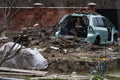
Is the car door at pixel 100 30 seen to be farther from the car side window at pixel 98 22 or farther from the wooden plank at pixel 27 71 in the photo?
the wooden plank at pixel 27 71

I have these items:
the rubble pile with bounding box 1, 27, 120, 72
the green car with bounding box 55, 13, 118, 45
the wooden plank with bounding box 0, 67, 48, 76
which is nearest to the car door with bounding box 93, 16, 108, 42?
the green car with bounding box 55, 13, 118, 45

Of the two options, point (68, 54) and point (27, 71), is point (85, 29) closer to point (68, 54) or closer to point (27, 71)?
point (68, 54)

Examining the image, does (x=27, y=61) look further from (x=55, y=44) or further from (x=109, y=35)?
(x=109, y=35)

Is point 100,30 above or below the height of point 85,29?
below

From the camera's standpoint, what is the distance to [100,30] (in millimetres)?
23312

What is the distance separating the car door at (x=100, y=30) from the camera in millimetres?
23131

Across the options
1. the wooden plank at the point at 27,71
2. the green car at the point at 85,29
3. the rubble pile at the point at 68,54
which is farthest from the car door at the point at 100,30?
the wooden plank at the point at 27,71

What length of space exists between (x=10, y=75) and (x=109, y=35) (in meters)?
10.4

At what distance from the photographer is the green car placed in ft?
72.0

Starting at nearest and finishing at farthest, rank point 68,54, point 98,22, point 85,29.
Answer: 1. point 68,54
2. point 85,29
3. point 98,22

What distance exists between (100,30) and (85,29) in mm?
1413

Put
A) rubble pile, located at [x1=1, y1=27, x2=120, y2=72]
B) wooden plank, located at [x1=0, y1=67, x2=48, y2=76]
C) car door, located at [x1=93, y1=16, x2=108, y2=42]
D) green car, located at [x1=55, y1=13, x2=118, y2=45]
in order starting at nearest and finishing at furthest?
wooden plank, located at [x1=0, y1=67, x2=48, y2=76]
rubble pile, located at [x1=1, y1=27, x2=120, y2=72]
green car, located at [x1=55, y1=13, x2=118, y2=45]
car door, located at [x1=93, y1=16, x2=108, y2=42]

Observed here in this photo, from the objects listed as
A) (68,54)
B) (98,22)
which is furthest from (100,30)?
(68,54)

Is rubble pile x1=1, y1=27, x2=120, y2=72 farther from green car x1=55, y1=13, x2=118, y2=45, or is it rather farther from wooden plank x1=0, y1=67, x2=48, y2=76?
wooden plank x1=0, y1=67, x2=48, y2=76
